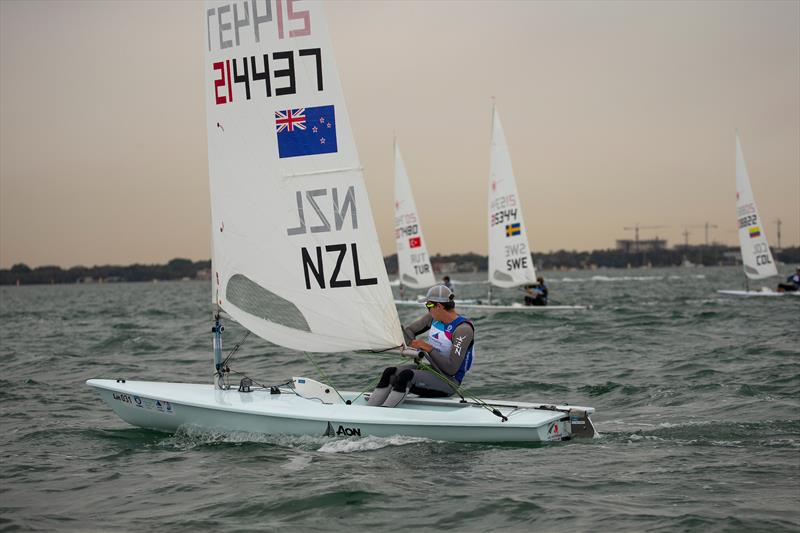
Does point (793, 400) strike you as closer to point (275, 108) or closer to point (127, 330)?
point (275, 108)

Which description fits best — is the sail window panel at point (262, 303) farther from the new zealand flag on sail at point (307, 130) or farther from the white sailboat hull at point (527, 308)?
the white sailboat hull at point (527, 308)

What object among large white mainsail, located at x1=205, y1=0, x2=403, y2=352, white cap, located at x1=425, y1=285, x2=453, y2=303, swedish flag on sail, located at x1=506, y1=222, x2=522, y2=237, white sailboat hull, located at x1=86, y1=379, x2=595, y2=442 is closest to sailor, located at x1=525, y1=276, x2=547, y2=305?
swedish flag on sail, located at x1=506, y1=222, x2=522, y2=237

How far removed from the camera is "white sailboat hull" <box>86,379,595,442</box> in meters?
7.98

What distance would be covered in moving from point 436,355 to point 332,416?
1.18 metres

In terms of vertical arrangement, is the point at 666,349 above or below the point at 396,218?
below

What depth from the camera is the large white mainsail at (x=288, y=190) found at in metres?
8.69

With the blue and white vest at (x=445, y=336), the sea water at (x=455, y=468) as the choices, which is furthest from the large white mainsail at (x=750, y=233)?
the blue and white vest at (x=445, y=336)

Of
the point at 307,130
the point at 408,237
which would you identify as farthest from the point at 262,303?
the point at 408,237

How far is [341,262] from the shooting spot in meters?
8.80

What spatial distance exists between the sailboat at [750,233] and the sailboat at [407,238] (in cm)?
1359

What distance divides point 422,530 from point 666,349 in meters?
11.8

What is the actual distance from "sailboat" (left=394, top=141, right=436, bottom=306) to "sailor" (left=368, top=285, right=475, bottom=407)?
2313 cm

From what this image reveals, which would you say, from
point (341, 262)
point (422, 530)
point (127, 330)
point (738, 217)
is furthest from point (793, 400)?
point (738, 217)

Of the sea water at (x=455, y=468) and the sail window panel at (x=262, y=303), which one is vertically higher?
the sail window panel at (x=262, y=303)
